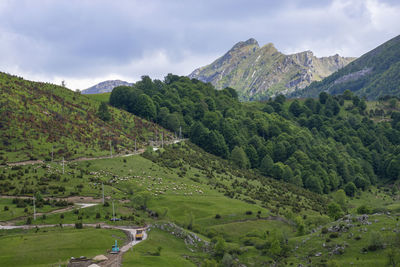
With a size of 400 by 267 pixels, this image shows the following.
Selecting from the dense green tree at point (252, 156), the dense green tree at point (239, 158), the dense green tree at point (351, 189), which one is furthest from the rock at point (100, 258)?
the dense green tree at point (351, 189)

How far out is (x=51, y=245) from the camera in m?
51.2

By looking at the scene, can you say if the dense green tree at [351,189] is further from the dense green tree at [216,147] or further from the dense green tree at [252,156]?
the dense green tree at [216,147]

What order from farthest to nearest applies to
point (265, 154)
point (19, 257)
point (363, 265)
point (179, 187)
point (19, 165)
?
point (265, 154) → point (179, 187) → point (19, 165) → point (363, 265) → point (19, 257)

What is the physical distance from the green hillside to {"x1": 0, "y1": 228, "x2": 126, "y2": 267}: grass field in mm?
45261

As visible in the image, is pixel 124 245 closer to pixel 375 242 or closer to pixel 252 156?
pixel 375 242

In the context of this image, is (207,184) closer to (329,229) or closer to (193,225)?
(193,225)

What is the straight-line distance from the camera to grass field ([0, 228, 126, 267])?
47.0m

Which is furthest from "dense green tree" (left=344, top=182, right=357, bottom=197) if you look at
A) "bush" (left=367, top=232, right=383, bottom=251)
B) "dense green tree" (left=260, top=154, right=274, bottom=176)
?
"bush" (left=367, top=232, right=383, bottom=251)

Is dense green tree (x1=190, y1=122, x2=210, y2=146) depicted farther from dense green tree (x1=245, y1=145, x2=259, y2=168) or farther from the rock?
the rock

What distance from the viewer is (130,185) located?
91.9 metres

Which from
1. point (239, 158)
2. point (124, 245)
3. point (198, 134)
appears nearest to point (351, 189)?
point (239, 158)

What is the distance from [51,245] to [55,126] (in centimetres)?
7436

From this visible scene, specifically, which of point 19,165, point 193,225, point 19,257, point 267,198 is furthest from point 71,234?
point 267,198

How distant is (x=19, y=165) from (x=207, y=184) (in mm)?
56155
